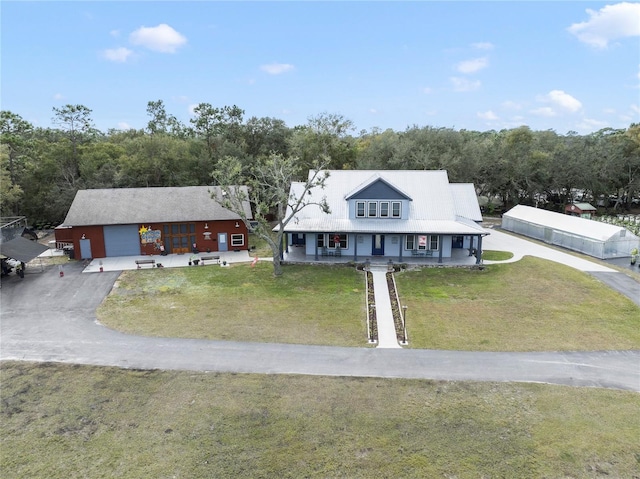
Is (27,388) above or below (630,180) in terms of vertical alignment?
below

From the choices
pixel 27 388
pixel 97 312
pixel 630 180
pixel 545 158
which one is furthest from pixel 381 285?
pixel 630 180

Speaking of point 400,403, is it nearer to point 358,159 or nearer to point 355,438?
point 355,438

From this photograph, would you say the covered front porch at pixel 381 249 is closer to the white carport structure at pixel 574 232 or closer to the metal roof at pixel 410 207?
the metal roof at pixel 410 207

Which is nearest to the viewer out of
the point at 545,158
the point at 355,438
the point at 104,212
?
the point at 355,438

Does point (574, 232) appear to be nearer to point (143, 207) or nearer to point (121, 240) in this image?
point (143, 207)

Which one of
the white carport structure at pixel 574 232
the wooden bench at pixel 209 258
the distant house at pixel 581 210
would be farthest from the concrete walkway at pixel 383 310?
the distant house at pixel 581 210

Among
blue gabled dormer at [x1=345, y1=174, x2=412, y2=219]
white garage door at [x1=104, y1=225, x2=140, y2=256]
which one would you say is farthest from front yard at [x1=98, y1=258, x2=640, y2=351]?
white garage door at [x1=104, y1=225, x2=140, y2=256]

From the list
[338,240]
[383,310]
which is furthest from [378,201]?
[383,310]
